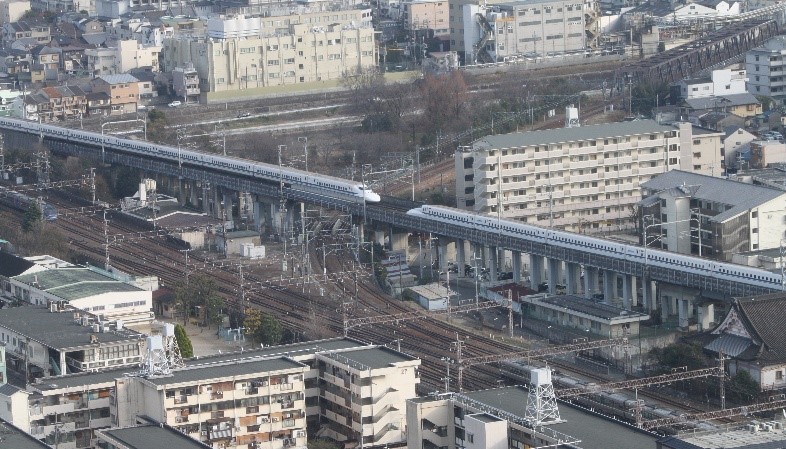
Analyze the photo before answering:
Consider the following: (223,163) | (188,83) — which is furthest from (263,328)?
(188,83)

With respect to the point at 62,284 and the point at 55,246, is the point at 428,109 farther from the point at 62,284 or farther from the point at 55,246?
the point at 62,284

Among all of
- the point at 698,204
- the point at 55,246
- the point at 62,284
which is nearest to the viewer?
the point at 62,284

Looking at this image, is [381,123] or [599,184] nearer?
[599,184]

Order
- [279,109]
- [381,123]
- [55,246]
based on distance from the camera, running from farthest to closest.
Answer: [279,109] < [381,123] < [55,246]

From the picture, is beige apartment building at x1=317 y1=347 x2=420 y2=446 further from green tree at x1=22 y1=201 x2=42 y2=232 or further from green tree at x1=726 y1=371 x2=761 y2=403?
green tree at x1=22 y1=201 x2=42 y2=232

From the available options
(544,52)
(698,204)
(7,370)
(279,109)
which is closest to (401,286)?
(698,204)

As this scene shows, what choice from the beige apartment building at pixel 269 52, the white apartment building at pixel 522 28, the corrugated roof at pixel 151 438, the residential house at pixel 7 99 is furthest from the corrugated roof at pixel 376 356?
the white apartment building at pixel 522 28
